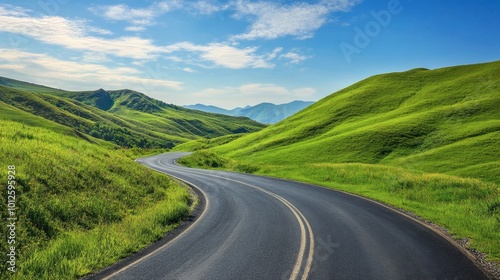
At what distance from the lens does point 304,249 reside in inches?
375

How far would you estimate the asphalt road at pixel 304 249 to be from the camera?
781 cm

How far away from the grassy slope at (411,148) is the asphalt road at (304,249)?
188 cm

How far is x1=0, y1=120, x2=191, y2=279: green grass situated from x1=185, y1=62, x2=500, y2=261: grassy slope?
11518 mm

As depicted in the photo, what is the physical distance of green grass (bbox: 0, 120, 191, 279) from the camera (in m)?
8.40

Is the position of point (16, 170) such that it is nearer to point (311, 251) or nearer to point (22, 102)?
point (311, 251)

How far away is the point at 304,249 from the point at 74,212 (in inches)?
347

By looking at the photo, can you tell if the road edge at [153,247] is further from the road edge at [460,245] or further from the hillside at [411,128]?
the hillside at [411,128]

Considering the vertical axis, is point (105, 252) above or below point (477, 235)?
below

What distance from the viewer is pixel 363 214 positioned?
48.5ft

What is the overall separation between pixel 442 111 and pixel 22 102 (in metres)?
200

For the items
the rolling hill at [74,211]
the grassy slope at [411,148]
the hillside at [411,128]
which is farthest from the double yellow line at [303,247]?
the hillside at [411,128]

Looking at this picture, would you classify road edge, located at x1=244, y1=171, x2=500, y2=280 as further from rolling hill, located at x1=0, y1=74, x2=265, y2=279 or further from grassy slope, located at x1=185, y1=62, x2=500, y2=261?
rolling hill, located at x1=0, y1=74, x2=265, y2=279

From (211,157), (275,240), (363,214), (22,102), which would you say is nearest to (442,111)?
(211,157)

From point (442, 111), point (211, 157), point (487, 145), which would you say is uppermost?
point (442, 111)
